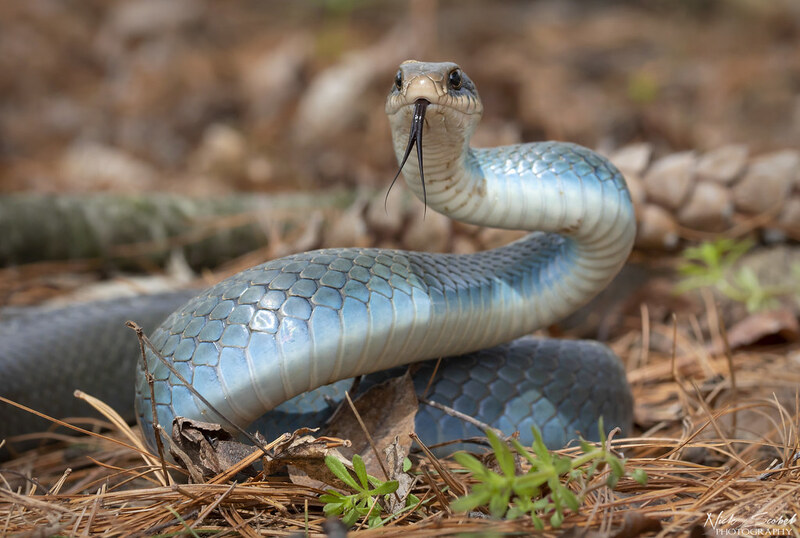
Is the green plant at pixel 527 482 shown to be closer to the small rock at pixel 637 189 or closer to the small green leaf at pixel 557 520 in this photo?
the small green leaf at pixel 557 520

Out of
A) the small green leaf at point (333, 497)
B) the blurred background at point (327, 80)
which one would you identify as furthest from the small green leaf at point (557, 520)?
the blurred background at point (327, 80)

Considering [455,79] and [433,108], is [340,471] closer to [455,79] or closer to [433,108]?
[433,108]

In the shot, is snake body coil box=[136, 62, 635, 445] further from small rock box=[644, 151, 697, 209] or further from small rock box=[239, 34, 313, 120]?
small rock box=[239, 34, 313, 120]

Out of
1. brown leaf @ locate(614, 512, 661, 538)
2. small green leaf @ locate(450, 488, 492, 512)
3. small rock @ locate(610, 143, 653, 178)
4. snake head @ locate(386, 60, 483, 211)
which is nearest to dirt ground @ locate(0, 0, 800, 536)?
brown leaf @ locate(614, 512, 661, 538)

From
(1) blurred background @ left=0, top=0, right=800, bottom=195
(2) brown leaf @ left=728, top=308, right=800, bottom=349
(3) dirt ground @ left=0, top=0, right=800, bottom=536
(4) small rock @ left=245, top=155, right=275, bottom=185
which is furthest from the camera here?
(4) small rock @ left=245, top=155, right=275, bottom=185

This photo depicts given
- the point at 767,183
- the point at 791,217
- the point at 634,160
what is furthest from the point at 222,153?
the point at 791,217

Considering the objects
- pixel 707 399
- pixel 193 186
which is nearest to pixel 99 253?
pixel 193 186
